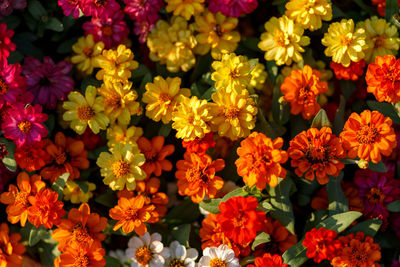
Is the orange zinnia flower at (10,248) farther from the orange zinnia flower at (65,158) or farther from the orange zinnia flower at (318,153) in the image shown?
the orange zinnia flower at (318,153)

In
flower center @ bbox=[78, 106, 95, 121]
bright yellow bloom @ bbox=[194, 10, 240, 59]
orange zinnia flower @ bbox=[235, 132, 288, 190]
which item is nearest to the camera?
orange zinnia flower @ bbox=[235, 132, 288, 190]

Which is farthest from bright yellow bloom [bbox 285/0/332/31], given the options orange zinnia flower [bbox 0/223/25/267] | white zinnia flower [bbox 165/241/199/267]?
orange zinnia flower [bbox 0/223/25/267]

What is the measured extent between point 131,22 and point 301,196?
1.06 metres

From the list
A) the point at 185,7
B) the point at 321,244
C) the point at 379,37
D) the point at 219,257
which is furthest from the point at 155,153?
the point at 379,37

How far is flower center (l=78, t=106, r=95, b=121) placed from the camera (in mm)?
1674

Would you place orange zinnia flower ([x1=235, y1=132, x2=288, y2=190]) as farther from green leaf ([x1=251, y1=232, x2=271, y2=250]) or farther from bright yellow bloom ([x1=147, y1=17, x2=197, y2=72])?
bright yellow bloom ([x1=147, y1=17, x2=197, y2=72])

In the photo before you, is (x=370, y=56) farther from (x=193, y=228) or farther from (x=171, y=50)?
(x=193, y=228)

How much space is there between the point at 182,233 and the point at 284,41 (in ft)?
2.74

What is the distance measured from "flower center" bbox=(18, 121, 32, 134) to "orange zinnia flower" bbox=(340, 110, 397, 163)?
109cm

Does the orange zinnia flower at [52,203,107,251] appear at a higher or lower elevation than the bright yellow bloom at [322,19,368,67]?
lower

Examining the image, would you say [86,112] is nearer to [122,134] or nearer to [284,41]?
[122,134]

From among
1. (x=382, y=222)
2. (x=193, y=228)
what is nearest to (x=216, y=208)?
(x=193, y=228)

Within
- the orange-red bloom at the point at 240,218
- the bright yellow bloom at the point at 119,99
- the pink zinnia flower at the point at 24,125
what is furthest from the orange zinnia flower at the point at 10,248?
the orange-red bloom at the point at 240,218

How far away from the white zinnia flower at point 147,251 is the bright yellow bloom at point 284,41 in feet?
2.71
